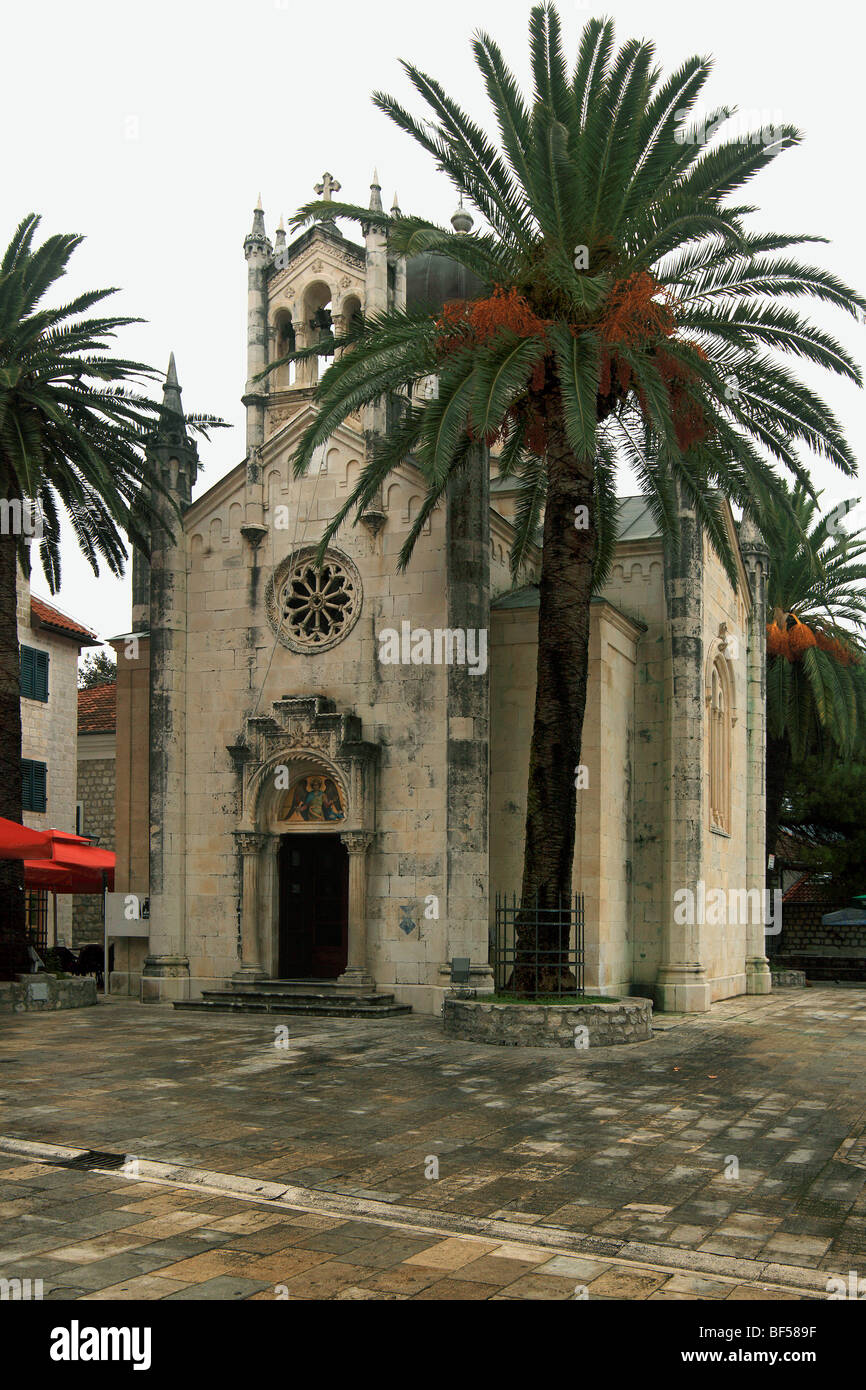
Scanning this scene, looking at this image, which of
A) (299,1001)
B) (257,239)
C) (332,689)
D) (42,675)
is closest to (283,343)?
(257,239)

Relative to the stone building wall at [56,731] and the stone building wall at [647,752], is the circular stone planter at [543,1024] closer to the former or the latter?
the stone building wall at [647,752]

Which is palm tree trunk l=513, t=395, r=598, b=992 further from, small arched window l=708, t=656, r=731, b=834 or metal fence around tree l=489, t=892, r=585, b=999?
small arched window l=708, t=656, r=731, b=834

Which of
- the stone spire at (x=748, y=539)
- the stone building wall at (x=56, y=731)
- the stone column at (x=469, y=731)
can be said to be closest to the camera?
the stone column at (x=469, y=731)

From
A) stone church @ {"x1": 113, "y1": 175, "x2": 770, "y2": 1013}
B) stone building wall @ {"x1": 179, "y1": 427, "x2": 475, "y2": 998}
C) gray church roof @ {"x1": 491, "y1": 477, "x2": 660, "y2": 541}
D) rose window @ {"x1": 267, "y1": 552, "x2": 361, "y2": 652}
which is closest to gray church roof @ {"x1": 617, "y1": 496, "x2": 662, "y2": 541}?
gray church roof @ {"x1": 491, "y1": 477, "x2": 660, "y2": 541}

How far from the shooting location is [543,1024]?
16.3 meters

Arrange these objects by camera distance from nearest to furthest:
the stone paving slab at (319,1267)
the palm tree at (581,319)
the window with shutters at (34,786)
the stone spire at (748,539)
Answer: the stone paving slab at (319,1267)
the palm tree at (581,319)
the stone spire at (748,539)
the window with shutters at (34,786)

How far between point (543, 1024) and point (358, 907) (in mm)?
5092

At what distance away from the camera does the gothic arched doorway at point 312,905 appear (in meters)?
22.0

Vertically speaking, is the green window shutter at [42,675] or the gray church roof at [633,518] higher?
the gray church roof at [633,518]

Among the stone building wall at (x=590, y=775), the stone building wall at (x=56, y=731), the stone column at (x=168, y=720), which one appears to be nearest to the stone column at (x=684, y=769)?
the stone building wall at (x=590, y=775)

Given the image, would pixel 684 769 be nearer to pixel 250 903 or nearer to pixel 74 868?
pixel 250 903

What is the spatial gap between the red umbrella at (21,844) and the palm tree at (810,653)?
21.4m

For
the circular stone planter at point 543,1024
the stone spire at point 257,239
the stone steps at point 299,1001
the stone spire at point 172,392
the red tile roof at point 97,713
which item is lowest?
the stone steps at point 299,1001

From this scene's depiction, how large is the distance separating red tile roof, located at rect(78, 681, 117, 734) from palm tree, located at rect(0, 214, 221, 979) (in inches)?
700
